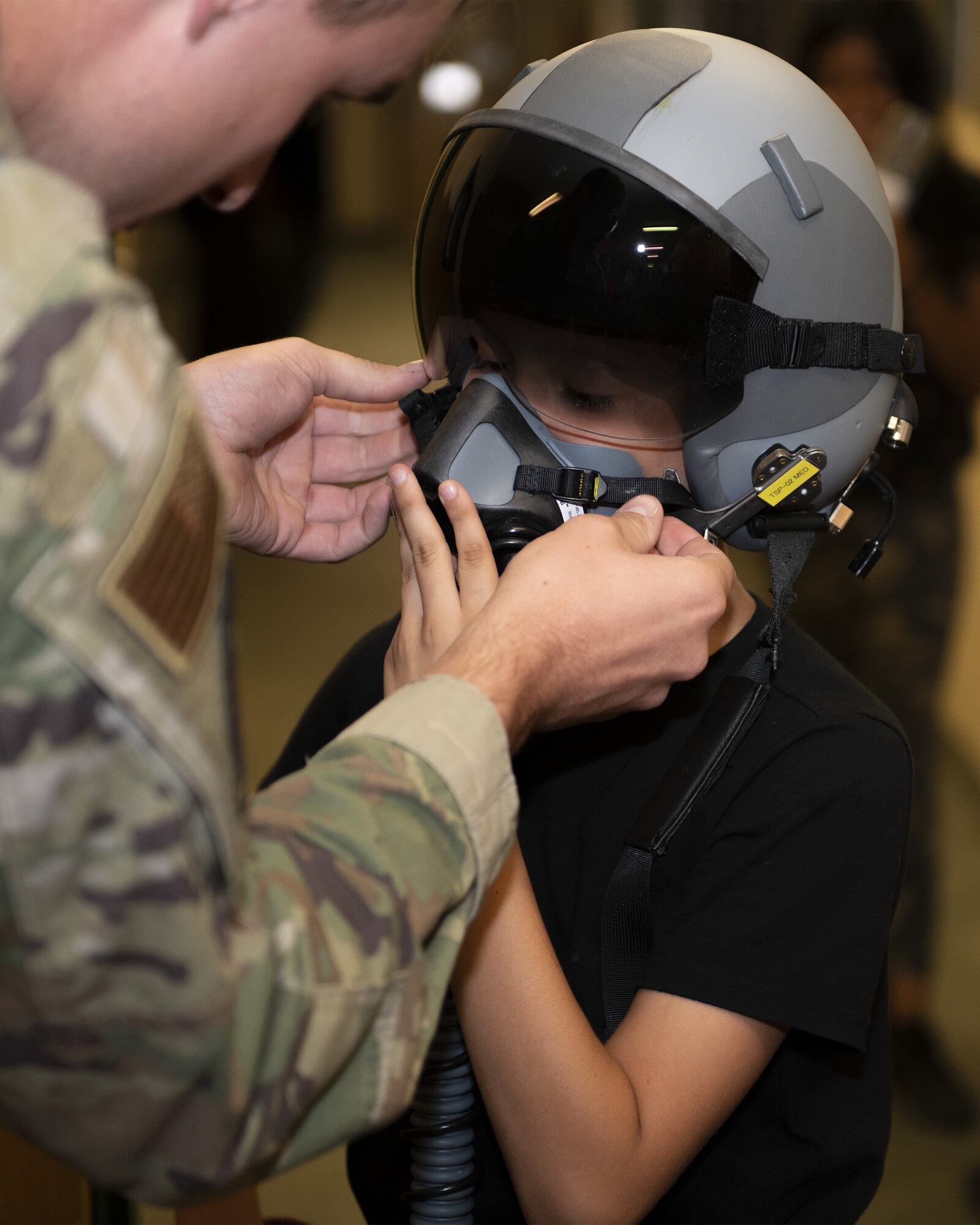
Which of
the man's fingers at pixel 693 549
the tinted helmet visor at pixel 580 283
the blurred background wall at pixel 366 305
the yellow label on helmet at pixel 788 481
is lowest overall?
the blurred background wall at pixel 366 305

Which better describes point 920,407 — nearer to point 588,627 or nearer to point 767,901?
point 767,901

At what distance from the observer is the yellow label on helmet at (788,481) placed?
3.90 ft

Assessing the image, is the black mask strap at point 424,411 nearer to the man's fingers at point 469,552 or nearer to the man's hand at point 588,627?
the man's fingers at point 469,552

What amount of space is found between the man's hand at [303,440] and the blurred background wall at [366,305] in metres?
0.30

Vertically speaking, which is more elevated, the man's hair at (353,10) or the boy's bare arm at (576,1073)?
the man's hair at (353,10)

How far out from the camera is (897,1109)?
8.43 feet

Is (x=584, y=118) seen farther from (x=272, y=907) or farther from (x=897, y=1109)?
(x=897, y=1109)

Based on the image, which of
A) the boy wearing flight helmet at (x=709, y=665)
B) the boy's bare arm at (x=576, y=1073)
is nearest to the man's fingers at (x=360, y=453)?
the boy wearing flight helmet at (x=709, y=665)

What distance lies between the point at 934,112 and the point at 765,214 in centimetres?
175

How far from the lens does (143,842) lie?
52 cm

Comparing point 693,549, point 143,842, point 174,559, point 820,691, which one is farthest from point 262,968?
point 820,691

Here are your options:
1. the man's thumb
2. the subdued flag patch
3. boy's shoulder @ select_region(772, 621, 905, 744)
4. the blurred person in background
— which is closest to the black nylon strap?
the man's thumb

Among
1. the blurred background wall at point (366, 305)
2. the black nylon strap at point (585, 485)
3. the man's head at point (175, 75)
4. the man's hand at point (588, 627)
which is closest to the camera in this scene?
the man's head at point (175, 75)

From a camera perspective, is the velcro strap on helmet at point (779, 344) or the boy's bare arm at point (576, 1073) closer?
the boy's bare arm at point (576, 1073)
